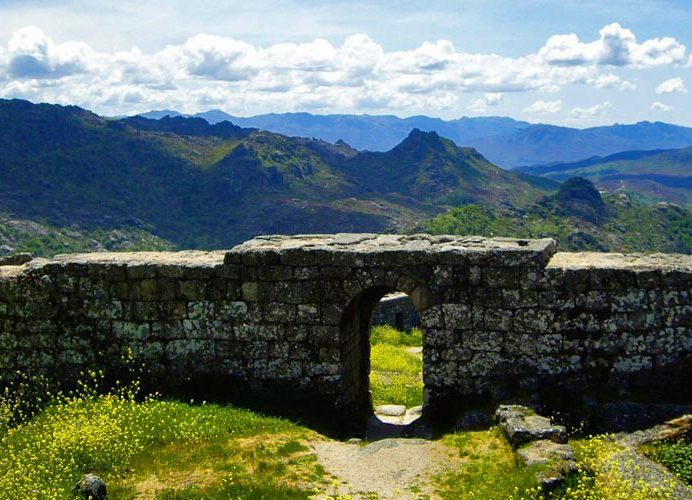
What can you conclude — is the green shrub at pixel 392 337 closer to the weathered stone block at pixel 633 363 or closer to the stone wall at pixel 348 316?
the stone wall at pixel 348 316

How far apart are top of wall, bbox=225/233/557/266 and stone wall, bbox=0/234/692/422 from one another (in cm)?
3

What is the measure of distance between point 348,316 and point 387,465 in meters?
3.88

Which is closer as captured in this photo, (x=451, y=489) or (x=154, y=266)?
(x=451, y=489)

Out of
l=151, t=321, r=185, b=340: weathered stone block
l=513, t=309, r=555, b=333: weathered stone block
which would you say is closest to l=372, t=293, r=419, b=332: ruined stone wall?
l=151, t=321, r=185, b=340: weathered stone block

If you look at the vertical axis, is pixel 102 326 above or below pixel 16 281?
below

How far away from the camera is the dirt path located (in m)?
9.78

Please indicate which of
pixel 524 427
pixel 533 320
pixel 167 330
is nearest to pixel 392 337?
pixel 167 330

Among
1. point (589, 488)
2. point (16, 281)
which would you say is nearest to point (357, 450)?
point (589, 488)

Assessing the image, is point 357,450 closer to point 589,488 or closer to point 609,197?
point 589,488

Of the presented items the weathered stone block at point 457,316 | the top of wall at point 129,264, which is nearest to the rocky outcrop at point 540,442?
the weathered stone block at point 457,316

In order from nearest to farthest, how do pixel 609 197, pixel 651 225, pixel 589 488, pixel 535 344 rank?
1. pixel 589 488
2. pixel 535 344
3. pixel 651 225
4. pixel 609 197

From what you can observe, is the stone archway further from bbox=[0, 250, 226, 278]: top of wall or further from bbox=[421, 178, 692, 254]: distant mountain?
bbox=[421, 178, 692, 254]: distant mountain

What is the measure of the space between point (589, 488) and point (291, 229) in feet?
584

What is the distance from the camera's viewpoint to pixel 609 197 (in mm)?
199750
